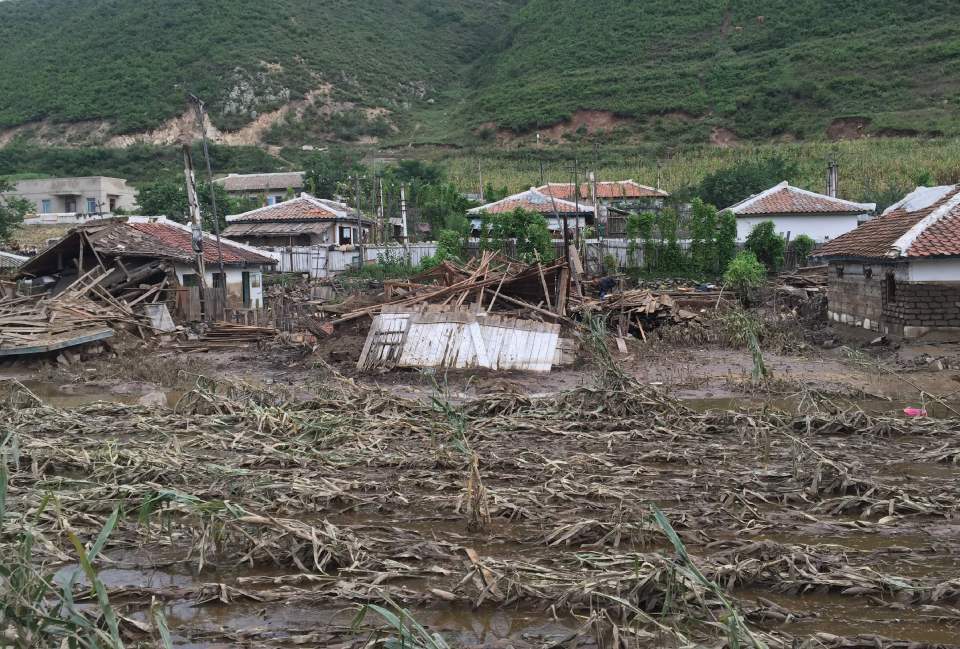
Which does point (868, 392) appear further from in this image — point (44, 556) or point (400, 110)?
point (400, 110)

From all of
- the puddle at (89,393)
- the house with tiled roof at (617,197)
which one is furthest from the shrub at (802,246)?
the puddle at (89,393)

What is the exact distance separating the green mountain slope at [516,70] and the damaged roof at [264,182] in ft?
49.6

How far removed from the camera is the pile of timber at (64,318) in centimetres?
1806

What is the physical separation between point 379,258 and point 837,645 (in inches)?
1170

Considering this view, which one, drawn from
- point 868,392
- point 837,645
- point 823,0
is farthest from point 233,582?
point 823,0

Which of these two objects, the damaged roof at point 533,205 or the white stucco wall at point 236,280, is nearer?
the white stucco wall at point 236,280

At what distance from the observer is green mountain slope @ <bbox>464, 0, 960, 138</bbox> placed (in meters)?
59.0

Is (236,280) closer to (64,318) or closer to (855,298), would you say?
(64,318)

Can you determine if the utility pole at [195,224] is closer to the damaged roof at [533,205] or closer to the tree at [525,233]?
the tree at [525,233]

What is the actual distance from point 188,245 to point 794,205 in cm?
2259

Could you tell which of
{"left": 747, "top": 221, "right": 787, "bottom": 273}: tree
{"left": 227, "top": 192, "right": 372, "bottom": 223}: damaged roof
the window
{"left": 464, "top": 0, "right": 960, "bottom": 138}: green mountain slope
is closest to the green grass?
{"left": 464, "top": 0, "right": 960, "bottom": 138}: green mountain slope

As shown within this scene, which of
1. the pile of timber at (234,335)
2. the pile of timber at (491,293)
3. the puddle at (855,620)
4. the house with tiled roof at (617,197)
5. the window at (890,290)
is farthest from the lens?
the house with tiled roof at (617,197)

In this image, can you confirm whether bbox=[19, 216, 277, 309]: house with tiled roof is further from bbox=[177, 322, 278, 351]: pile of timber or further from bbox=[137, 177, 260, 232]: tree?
bbox=[137, 177, 260, 232]: tree

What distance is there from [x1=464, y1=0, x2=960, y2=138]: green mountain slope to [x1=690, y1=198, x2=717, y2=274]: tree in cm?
2975
